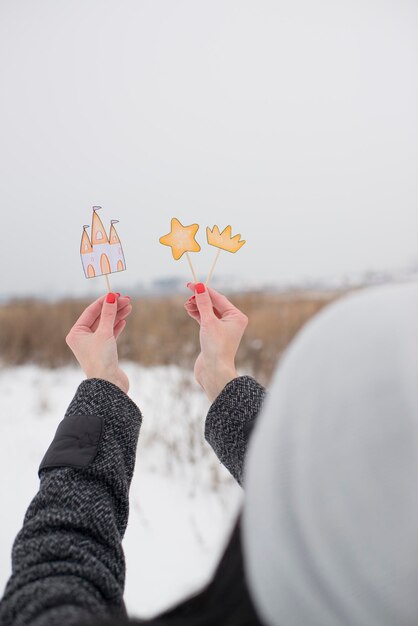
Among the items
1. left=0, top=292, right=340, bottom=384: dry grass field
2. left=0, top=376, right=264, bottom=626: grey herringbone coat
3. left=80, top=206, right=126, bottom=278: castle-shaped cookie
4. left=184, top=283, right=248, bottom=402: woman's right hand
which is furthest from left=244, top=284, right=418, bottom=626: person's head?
left=0, top=292, right=340, bottom=384: dry grass field

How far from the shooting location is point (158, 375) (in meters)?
2.62

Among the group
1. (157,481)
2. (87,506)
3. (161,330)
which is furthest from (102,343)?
(161,330)

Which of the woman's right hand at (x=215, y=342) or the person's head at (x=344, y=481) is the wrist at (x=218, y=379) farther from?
the person's head at (x=344, y=481)

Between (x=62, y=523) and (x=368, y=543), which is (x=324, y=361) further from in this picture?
(x=62, y=523)

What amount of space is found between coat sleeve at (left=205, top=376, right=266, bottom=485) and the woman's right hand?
6 cm

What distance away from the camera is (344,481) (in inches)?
12.3

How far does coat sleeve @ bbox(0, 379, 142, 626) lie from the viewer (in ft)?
1.52

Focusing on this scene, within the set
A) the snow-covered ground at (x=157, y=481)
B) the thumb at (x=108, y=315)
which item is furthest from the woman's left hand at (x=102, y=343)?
the snow-covered ground at (x=157, y=481)

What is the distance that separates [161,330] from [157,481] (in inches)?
51.2

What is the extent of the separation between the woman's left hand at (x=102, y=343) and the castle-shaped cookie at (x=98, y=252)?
0.19 ft

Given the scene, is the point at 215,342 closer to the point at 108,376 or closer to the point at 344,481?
the point at 108,376

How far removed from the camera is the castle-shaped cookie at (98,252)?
2.83 ft

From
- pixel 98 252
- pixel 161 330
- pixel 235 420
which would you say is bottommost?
pixel 161 330

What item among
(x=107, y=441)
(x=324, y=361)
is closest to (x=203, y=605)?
(x=324, y=361)
